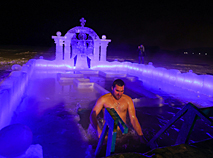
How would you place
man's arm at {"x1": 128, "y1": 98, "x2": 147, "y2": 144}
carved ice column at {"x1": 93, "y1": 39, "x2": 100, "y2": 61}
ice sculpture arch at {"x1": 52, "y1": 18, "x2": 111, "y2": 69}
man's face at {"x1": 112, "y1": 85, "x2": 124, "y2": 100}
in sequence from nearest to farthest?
man's face at {"x1": 112, "y1": 85, "x2": 124, "y2": 100} < man's arm at {"x1": 128, "y1": 98, "x2": 147, "y2": 144} < ice sculpture arch at {"x1": 52, "y1": 18, "x2": 111, "y2": 69} < carved ice column at {"x1": 93, "y1": 39, "x2": 100, "y2": 61}

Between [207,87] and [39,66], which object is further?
[39,66]

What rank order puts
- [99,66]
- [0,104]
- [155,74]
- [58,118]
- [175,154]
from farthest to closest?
[99,66] < [155,74] < [58,118] < [0,104] < [175,154]

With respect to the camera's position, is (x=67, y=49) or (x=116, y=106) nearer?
(x=116, y=106)

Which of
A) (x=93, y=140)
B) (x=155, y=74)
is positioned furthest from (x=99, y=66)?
(x=93, y=140)

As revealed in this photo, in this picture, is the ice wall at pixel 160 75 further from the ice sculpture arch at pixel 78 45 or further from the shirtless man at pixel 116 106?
the shirtless man at pixel 116 106

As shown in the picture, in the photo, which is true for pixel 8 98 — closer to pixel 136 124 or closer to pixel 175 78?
pixel 136 124

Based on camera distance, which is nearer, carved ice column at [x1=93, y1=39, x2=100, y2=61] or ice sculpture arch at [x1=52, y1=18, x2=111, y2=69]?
ice sculpture arch at [x1=52, y1=18, x2=111, y2=69]

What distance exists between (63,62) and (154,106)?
37.6 feet

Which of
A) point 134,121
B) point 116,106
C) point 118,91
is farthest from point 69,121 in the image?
point 118,91

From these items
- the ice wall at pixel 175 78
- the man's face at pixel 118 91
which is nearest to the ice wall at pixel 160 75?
the ice wall at pixel 175 78

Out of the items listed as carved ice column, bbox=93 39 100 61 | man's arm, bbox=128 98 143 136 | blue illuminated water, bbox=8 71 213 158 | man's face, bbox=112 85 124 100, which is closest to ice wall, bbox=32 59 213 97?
carved ice column, bbox=93 39 100 61

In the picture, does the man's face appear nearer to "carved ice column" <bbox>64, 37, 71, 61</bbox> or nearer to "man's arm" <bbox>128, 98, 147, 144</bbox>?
"man's arm" <bbox>128, 98, 147, 144</bbox>

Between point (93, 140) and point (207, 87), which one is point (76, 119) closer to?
point (93, 140)

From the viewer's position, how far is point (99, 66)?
1678cm
